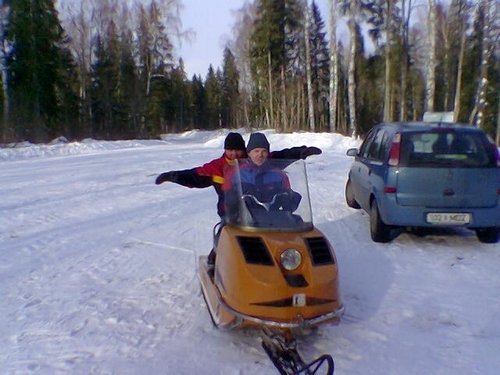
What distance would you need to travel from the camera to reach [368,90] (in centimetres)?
5553

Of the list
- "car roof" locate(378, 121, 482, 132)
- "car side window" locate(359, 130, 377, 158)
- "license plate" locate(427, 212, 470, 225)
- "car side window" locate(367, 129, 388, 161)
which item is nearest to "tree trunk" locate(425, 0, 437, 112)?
"car side window" locate(359, 130, 377, 158)

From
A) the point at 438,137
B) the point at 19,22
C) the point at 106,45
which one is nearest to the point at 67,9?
the point at 106,45

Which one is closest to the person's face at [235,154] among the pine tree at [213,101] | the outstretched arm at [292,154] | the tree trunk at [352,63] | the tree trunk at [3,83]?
the outstretched arm at [292,154]

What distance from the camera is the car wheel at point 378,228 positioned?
7.19 m

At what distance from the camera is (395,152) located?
6.95 m

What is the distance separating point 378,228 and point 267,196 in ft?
10.7

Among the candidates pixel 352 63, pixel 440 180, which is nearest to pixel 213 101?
pixel 352 63

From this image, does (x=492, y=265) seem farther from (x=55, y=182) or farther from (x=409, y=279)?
(x=55, y=182)

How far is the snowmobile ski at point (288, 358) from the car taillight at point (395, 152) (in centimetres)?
370

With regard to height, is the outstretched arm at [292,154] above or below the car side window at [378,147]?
above

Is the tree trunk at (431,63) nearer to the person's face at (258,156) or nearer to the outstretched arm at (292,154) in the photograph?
the outstretched arm at (292,154)

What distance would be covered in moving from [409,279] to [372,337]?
66.5 inches

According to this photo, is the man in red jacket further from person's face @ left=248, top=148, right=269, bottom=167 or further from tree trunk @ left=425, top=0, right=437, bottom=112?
tree trunk @ left=425, top=0, right=437, bottom=112

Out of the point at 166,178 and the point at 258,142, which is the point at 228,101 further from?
the point at 258,142
